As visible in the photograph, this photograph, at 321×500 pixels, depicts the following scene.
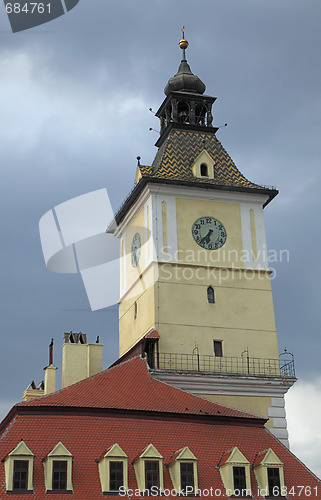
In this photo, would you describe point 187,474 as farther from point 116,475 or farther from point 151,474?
point 116,475

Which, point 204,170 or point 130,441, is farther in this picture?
point 204,170

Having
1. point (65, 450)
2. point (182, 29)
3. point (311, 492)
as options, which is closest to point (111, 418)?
point (65, 450)

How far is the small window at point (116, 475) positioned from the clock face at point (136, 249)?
47.9 ft

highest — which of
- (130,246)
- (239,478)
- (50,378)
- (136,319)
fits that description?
(130,246)

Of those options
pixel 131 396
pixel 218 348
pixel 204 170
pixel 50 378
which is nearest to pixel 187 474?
pixel 131 396

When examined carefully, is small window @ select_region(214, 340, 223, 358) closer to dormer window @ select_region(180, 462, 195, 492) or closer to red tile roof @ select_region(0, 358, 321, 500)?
red tile roof @ select_region(0, 358, 321, 500)

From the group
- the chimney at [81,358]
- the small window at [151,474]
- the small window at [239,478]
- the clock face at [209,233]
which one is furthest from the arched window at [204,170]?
the small window at [151,474]

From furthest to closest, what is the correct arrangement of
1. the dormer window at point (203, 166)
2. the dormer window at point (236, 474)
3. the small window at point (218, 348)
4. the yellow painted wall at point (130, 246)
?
the dormer window at point (203, 166) < the yellow painted wall at point (130, 246) < the small window at point (218, 348) < the dormer window at point (236, 474)

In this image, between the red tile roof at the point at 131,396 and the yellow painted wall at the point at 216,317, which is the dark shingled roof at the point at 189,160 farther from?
the red tile roof at the point at 131,396

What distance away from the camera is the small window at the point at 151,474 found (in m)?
26.8

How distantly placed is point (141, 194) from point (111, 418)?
13668 mm

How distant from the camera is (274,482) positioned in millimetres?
28172

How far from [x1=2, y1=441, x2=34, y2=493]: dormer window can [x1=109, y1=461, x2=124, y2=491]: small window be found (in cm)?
261

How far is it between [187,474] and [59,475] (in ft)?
14.3
